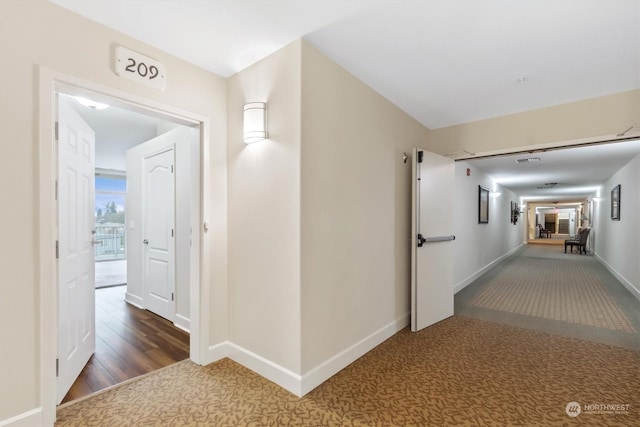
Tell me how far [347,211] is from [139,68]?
1.95 m

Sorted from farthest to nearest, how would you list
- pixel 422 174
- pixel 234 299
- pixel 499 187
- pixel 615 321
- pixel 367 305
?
pixel 499 187 < pixel 615 321 < pixel 422 174 < pixel 367 305 < pixel 234 299

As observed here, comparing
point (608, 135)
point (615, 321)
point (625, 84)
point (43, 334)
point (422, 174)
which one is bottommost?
point (615, 321)

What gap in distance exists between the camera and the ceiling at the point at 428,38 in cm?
185

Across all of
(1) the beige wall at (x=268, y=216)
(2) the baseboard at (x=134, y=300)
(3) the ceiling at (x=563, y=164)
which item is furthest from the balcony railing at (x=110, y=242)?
(3) the ceiling at (x=563, y=164)

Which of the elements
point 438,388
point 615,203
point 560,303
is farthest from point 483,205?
point 438,388

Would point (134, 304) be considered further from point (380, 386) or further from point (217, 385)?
point (380, 386)

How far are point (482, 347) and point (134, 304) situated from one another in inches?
180

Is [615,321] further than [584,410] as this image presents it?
Yes

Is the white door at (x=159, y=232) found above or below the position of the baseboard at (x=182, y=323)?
above

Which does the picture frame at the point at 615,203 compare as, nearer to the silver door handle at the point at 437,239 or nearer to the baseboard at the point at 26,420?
the silver door handle at the point at 437,239

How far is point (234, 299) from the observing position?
269 centimetres

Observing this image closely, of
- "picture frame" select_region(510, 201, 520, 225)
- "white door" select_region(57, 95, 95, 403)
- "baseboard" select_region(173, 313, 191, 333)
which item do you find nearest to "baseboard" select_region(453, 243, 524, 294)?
"picture frame" select_region(510, 201, 520, 225)

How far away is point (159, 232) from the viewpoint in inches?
149

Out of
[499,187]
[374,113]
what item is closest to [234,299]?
[374,113]
